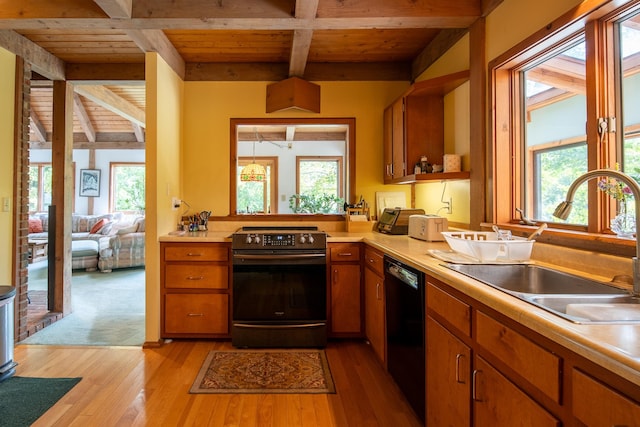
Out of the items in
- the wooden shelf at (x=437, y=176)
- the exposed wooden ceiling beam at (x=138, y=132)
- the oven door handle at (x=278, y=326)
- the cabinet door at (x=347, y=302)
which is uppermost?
the exposed wooden ceiling beam at (x=138, y=132)

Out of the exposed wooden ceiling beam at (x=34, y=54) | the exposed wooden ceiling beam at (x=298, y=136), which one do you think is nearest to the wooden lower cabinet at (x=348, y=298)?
the exposed wooden ceiling beam at (x=34, y=54)

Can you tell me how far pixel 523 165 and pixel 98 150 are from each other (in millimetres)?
9098

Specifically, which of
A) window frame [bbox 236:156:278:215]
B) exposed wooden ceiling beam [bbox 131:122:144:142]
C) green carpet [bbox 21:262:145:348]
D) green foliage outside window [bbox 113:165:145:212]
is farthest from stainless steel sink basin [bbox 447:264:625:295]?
green foliage outside window [bbox 113:165:145:212]

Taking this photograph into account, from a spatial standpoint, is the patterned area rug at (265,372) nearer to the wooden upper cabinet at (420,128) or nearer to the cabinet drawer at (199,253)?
the cabinet drawer at (199,253)

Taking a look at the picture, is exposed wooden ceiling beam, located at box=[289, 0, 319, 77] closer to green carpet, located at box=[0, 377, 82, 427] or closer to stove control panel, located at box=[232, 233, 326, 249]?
stove control panel, located at box=[232, 233, 326, 249]

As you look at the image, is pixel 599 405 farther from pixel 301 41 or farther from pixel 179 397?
pixel 301 41

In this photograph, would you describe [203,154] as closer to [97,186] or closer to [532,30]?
[532,30]

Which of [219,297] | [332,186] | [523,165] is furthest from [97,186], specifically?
[523,165]

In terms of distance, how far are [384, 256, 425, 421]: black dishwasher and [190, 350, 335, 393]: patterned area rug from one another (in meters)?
0.46

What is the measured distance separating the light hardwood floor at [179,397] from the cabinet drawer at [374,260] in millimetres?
677

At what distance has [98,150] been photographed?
8383 millimetres

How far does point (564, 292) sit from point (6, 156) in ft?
12.4

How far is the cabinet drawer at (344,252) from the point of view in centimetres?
285

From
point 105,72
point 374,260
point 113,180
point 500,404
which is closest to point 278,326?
point 374,260
